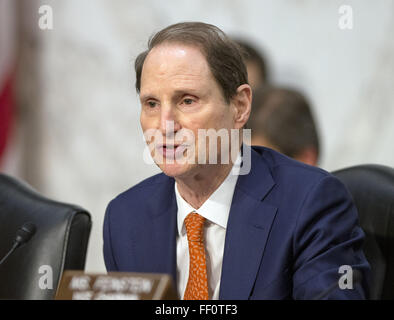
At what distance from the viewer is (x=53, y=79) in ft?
16.5

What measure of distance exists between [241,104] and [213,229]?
36cm

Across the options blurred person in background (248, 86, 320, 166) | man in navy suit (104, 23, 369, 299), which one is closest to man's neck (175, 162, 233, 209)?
man in navy suit (104, 23, 369, 299)

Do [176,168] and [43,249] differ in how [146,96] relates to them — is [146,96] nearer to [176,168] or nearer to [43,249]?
[176,168]

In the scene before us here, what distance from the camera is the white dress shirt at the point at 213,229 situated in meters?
1.83

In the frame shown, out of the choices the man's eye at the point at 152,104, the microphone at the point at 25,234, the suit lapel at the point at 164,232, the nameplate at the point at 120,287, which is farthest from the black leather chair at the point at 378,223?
the microphone at the point at 25,234

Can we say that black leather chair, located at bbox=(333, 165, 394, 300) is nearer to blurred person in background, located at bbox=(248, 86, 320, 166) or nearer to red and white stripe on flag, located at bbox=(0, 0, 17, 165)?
blurred person in background, located at bbox=(248, 86, 320, 166)

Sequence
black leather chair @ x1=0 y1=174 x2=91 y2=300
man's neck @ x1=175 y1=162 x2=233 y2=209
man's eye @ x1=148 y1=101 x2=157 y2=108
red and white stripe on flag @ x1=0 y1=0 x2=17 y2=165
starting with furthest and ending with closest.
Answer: red and white stripe on flag @ x1=0 y1=0 x2=17 y2=165 → black leather chair @ x1=0 y1=174 x2=91 y2=300 → man's neck @ x1=175 y1=162 x2=233 y2=209 → man's eye @ x1=148 y1=101 x2=157 y2=108

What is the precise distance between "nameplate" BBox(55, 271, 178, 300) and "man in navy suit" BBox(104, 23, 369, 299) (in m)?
0.46

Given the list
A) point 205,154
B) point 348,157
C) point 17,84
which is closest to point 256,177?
point 205,154

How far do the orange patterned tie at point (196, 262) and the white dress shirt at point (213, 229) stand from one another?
0.10ft

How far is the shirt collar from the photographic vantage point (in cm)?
184

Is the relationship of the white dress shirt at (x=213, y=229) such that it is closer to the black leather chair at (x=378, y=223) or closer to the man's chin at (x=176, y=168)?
the man's chin at (x=176, y=168)

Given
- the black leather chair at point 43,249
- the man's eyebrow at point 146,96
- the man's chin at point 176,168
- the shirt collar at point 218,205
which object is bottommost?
the black leather chair at point 43,249

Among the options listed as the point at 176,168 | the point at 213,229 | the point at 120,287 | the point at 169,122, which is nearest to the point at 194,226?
the point at 213,229
